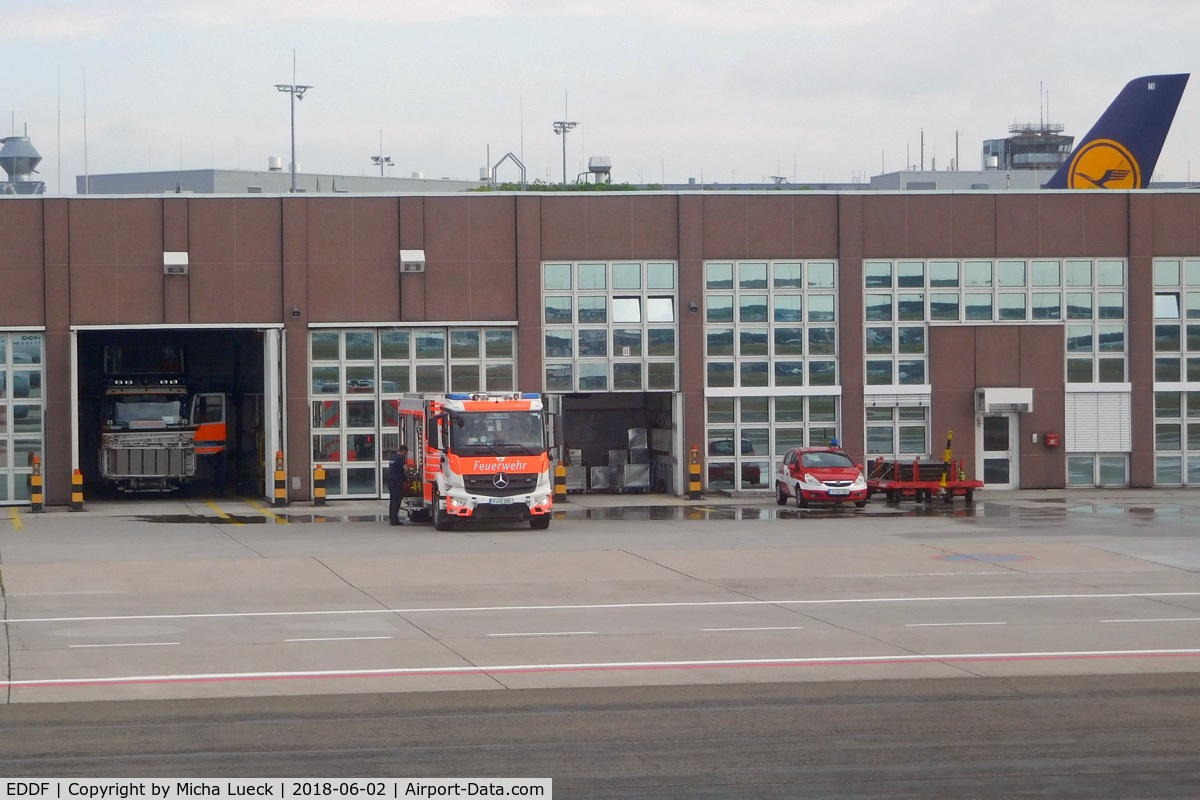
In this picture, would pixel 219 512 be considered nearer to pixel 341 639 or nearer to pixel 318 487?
pixel 318 487

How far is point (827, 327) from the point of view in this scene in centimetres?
4059

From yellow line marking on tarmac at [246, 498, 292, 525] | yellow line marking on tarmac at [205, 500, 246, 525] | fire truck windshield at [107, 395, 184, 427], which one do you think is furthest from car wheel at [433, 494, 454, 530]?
fire truck windshield at [107, 395, 184, 427]

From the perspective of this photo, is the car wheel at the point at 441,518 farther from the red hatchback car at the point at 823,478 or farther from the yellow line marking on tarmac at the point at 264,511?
the red hatchback car at the point at 823,478

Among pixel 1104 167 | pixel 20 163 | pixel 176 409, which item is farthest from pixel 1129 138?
pixel 20 163

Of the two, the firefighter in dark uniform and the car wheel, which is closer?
the car wheel

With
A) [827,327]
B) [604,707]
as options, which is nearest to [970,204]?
[827,327]

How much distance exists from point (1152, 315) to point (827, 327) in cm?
938

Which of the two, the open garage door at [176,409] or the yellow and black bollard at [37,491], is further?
the open garage door at [176,409]

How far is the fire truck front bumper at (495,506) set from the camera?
30266mm

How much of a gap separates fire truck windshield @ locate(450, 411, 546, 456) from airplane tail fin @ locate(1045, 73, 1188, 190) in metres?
22.2

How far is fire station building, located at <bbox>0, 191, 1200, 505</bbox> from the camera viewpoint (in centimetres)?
3762

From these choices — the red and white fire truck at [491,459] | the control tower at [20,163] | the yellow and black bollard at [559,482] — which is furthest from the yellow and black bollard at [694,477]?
the control tower at [20,163]

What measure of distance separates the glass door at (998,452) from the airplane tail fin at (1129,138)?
8631mm

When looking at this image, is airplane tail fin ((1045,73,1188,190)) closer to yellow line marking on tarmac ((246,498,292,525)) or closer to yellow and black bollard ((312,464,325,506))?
yellow and black bollard ((312,464,325,506))
